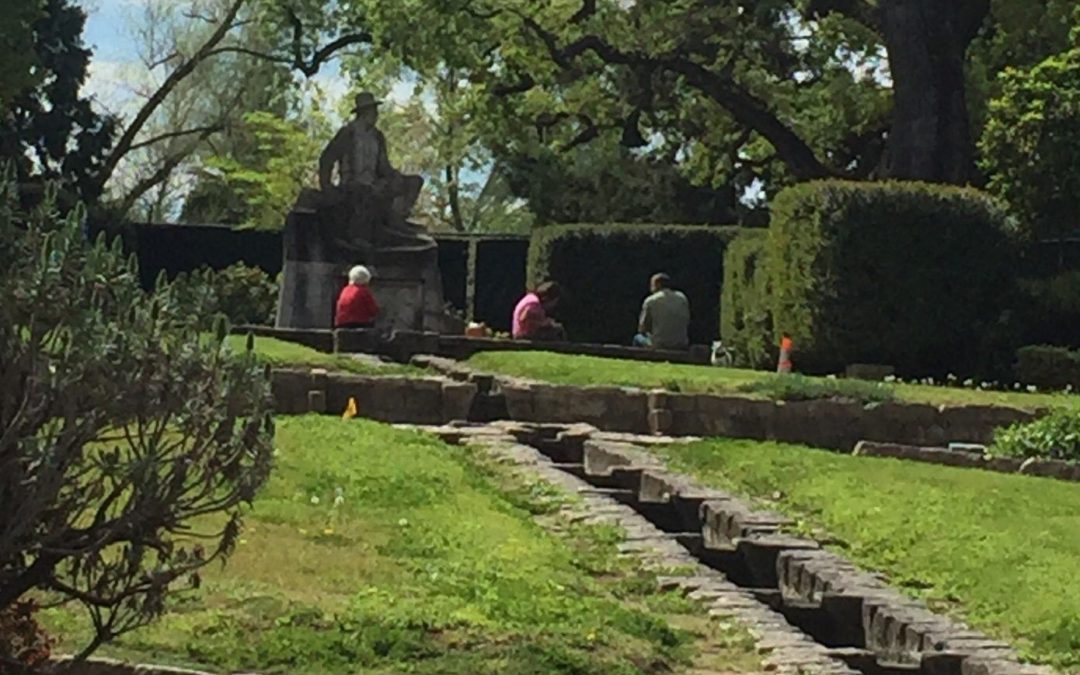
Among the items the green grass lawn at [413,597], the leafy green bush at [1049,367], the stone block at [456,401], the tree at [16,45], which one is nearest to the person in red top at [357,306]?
the stone block at [456,401]

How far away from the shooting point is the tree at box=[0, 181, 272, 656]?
20.0ft

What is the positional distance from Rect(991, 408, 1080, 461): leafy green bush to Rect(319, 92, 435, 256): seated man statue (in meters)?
13.9

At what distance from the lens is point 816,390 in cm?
1925

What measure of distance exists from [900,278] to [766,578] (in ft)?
47.9

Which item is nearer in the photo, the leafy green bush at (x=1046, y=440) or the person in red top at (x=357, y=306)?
the leafy green bush at (x=1046, y=440)

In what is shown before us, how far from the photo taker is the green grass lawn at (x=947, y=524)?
9367 millimetres

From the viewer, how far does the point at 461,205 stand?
212 feet

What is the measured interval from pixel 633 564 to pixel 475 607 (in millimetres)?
2345

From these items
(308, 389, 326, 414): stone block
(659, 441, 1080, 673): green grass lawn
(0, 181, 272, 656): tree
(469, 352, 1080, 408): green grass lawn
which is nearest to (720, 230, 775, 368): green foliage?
(469, 352, 1080, 408): green grass lawn

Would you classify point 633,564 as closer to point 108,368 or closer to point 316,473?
point 316,473

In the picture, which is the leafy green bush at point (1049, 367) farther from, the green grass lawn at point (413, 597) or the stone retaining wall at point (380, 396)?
the green grass lawn at point (413, 597)

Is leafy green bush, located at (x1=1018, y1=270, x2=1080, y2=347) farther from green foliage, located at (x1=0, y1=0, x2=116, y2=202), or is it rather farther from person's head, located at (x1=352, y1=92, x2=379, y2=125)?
green foliage, located at (x1=0, y1=0, x2=116, y2=202)

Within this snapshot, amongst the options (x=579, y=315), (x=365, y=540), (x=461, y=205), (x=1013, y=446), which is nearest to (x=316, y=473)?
(x=365, y=540)

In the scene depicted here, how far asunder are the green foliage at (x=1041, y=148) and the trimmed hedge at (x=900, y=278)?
1.28 m
